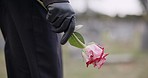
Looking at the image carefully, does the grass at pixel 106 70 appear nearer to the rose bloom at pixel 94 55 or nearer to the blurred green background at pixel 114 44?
the blurred green background at pixel 114 44

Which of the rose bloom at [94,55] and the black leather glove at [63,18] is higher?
the black leather glove at [63,18]

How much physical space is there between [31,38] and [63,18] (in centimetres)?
20

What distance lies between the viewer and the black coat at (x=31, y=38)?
3.90ft

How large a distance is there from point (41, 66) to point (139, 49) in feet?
15.2

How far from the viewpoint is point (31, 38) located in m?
1.19

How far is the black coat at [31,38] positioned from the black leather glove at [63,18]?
0.14 meters

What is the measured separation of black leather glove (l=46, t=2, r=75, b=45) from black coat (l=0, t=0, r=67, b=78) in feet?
0.47

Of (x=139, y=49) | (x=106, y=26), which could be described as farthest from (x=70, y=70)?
(x=106, y=26)

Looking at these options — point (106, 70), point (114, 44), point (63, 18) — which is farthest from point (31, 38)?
point (114, 44)

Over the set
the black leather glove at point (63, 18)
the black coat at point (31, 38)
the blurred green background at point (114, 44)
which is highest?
the black leather glove at point (63, 18)

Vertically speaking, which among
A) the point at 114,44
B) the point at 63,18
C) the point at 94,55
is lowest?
the point at 114,44

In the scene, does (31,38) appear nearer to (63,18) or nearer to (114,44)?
(63,18)

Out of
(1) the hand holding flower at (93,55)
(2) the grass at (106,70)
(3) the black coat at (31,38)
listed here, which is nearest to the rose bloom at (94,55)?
(1) the hand holding flower at (93,55)

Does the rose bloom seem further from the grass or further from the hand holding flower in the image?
the grass
